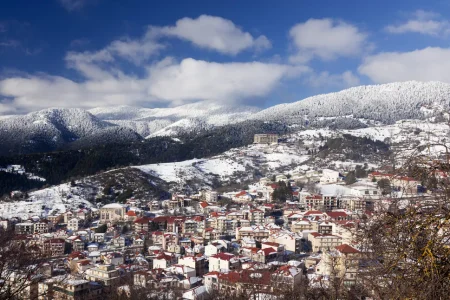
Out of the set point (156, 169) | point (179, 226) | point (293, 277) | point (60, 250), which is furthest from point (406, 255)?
point (156, 169)

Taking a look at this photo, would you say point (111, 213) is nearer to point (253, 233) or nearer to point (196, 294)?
point (253, 233)

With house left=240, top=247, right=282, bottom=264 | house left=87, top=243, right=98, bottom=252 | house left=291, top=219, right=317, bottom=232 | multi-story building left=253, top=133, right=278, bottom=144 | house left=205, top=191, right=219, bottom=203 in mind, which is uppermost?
multi-story building left=253, top=133, right=278, bottom=144

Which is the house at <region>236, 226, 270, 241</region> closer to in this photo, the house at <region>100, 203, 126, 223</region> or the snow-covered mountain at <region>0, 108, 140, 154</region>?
→ the house at <region>100, 203, 126, 223</region>

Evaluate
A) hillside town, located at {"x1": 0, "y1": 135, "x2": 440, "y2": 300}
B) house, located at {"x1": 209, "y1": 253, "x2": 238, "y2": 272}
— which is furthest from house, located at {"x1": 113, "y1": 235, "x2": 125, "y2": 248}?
house, located at {"x1": 209, "y1": 253, "x2": 238, "y2": 272}

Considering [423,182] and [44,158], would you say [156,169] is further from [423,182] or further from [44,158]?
[423,182]

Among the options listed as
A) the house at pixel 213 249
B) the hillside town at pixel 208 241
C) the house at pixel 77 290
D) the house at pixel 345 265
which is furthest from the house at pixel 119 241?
the house at pixel 345 265

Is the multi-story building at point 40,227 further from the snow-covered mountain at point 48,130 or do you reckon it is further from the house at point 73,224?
the snow-covered mountain at point 48,130
